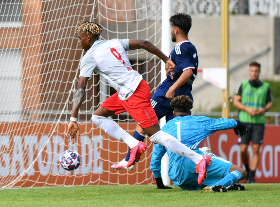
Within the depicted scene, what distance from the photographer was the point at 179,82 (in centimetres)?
539

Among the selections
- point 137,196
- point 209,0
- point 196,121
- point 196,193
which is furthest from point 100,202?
point 209,0

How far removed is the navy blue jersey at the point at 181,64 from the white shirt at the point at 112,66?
0.52 meters

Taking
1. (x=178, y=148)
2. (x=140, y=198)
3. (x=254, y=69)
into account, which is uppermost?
(x=254, y=69)

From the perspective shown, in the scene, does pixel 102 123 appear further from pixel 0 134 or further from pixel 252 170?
pixel 252 170

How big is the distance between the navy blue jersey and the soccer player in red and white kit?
0.53 feet

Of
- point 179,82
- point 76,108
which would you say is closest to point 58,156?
point 76,108

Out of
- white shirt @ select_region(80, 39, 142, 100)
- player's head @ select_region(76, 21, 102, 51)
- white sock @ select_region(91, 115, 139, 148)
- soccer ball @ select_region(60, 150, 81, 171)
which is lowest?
soccer ball @ select_region(60, 150, 81, 171)

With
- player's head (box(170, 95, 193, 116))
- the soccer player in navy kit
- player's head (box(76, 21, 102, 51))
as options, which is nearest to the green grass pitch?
the soccer player in navy kit

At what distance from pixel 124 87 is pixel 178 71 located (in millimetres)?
735

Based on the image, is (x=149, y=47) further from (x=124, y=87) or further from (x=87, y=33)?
(x=87, y=33)

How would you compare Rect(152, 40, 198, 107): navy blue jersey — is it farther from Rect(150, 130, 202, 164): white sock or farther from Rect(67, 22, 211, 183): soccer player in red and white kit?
Rect(150, 130, 202, 164): white sock

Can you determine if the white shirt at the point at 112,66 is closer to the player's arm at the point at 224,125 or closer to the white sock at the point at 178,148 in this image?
the white sock at the point at 178,148

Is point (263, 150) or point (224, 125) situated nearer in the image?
point (224, 125)

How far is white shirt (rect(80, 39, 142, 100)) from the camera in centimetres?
520
